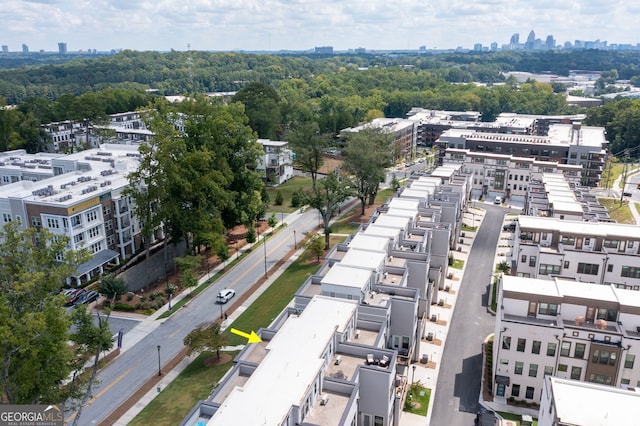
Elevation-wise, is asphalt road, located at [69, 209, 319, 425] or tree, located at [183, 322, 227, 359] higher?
tree, located at [183, 322, 227, 359]

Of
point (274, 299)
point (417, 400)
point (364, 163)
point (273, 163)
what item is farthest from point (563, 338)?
point (273, 163)

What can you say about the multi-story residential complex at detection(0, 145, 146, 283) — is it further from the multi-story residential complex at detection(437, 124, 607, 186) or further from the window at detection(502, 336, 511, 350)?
the multi-story residential complex at detection(437, 124, 607, 186)

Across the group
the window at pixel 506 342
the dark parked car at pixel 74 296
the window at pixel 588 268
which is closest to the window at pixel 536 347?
the window at pixel 506 342

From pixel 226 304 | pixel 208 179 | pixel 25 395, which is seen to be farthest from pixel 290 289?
pixel 25 395

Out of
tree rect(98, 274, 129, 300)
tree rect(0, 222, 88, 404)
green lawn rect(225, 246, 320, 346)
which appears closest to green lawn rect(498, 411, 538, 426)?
green lawn rect(225, 246, 320, 346)

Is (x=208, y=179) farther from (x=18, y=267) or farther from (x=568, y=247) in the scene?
(x=568, y=247)

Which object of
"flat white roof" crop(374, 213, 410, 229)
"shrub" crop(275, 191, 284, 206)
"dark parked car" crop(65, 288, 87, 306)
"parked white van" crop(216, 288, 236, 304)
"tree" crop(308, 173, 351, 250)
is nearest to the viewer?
"dark parked car" crop(65, 288, 87, 306)
